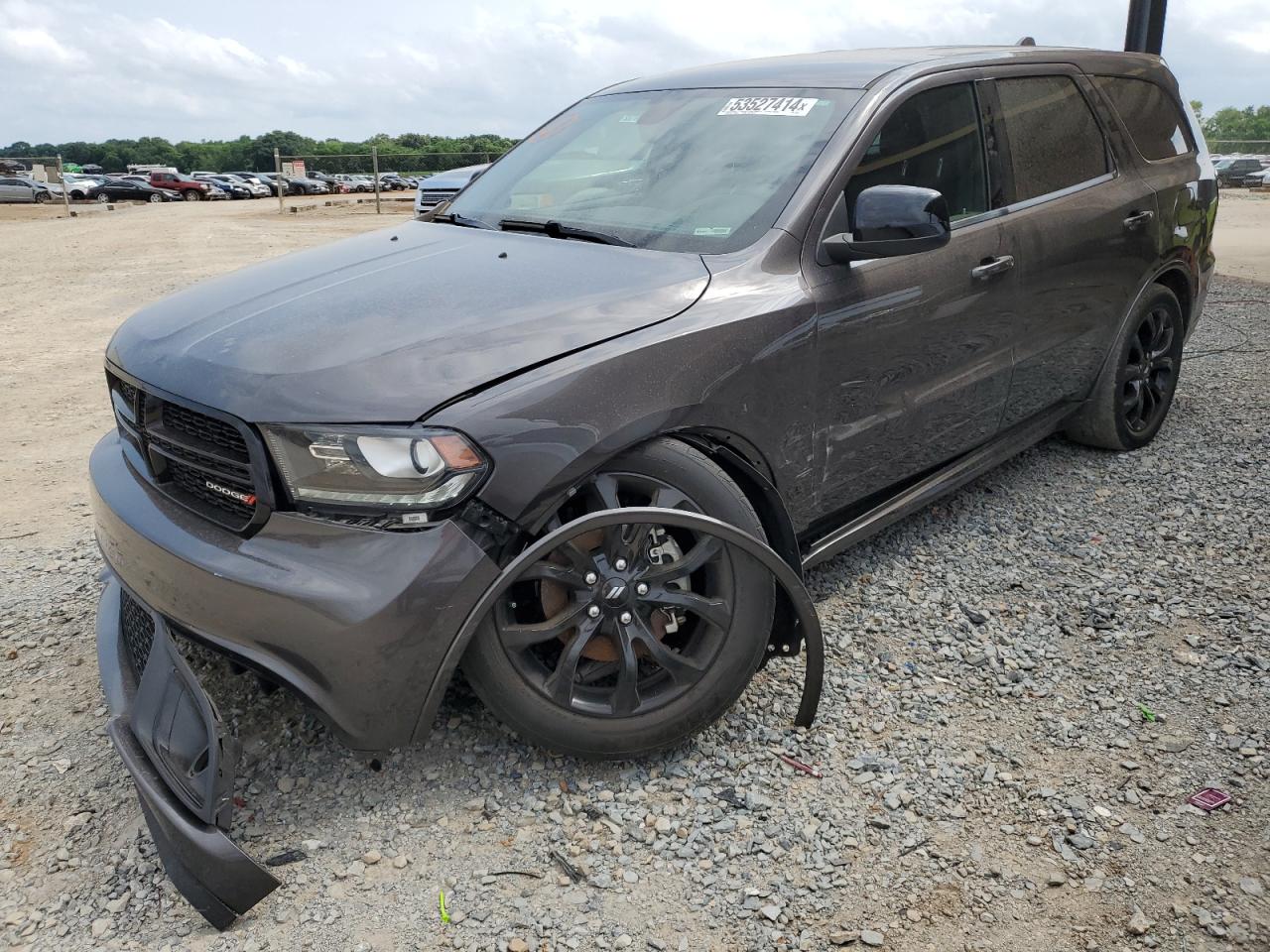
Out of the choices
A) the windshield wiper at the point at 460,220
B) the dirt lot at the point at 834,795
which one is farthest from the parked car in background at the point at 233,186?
the windshield wiper at the point at 460,220

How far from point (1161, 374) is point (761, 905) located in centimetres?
392

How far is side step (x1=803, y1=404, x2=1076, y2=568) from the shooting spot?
335 cm

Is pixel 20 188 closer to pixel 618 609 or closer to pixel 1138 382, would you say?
pixel 1138 382

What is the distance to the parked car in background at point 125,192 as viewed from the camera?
46.6 meters

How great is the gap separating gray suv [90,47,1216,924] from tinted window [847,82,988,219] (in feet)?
0.05

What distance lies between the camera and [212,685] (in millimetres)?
3059

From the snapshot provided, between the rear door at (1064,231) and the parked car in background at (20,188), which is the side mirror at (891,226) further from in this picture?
the parked car in background at (20,188)

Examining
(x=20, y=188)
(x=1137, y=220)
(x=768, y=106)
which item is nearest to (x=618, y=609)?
(x=768, y=106)

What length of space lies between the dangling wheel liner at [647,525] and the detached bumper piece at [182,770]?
1.47 feet

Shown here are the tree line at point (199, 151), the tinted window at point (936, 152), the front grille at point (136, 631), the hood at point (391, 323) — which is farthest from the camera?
the tree line at point (199, 151)

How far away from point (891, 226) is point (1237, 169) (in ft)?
127

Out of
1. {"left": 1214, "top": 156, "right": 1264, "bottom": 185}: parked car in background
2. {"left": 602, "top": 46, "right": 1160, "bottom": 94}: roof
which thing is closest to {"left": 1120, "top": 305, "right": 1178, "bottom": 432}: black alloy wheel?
{"left": 602, "top": 46, "right": 1160, "bottom": 94}: roof

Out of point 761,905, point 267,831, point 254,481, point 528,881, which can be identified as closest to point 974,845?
point 761,905

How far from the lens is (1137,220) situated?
450cm
